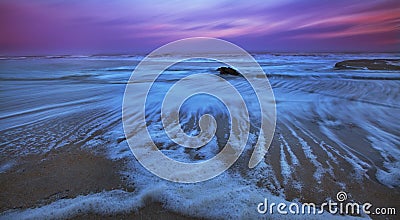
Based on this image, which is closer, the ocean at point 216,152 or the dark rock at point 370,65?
the ocean at point 216,152

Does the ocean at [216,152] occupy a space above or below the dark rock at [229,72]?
below

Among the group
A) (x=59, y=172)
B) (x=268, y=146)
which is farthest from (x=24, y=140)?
(x=268, y=146)

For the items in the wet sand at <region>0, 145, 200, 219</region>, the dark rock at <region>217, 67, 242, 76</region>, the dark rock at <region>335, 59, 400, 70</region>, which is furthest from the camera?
the dark rock at <region>335, 59, 400, 70</region>

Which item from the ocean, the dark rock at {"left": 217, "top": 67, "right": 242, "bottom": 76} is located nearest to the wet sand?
the ocean

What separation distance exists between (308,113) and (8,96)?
279 inches

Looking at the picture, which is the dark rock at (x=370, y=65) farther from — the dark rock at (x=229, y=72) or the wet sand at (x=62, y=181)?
the wet sand at (x=62, y=181)

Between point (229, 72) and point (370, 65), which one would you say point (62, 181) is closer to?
point (229, 72)

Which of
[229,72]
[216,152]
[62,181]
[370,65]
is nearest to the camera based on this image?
[62,181]

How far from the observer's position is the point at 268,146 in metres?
2.96

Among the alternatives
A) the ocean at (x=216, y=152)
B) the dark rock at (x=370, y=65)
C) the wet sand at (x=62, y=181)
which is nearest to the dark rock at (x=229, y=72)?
the ocean at (x=216, y=152)

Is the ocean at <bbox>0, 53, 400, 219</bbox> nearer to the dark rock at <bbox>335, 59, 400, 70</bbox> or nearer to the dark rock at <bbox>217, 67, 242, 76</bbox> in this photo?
the dark rock at <bbox>217, 67, 242, 76</bbox>

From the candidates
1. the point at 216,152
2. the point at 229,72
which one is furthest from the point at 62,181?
the point at 229,72

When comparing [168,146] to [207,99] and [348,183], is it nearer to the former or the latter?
[348,183]

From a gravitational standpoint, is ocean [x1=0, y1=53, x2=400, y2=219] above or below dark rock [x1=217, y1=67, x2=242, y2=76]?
below
